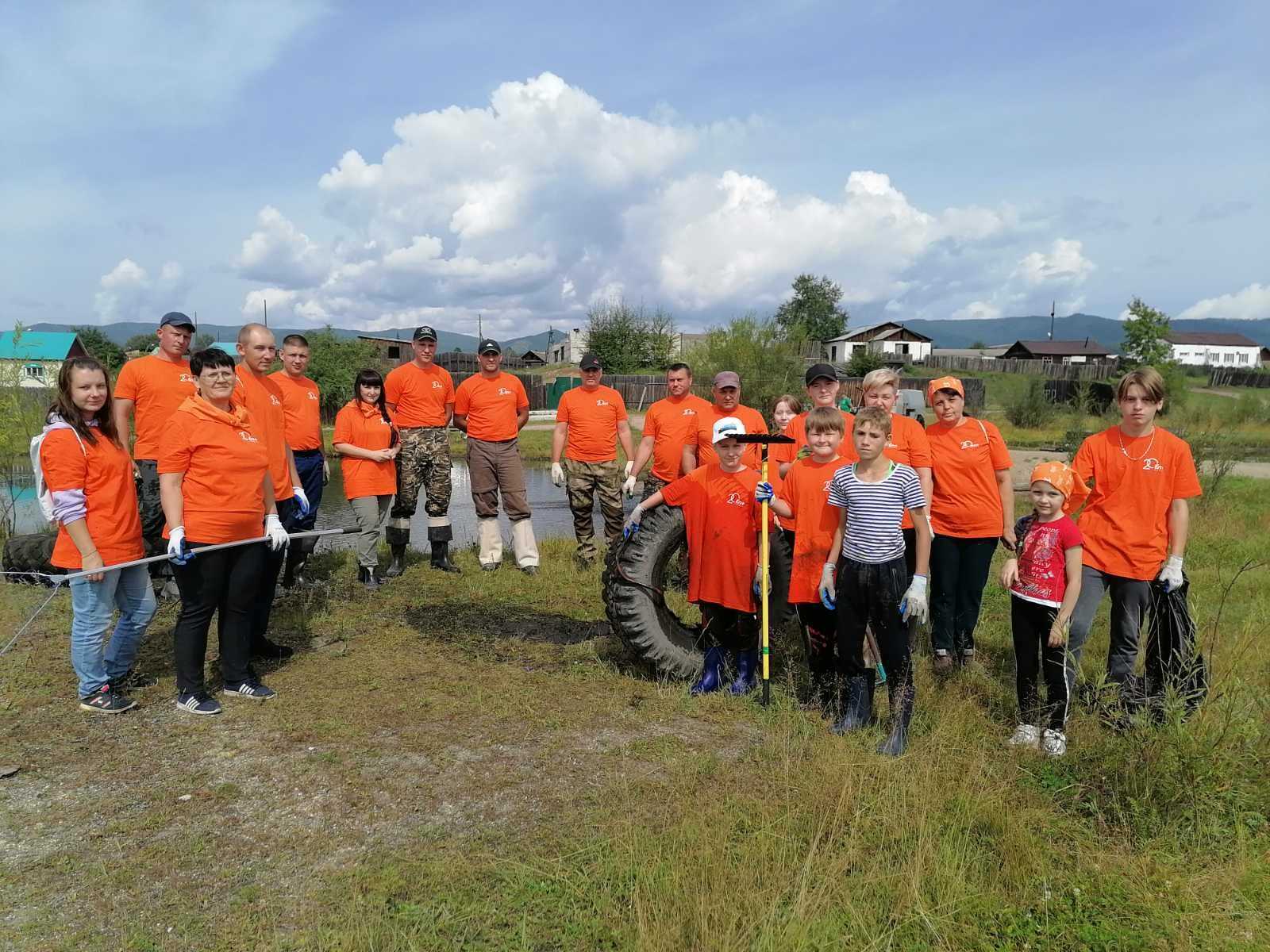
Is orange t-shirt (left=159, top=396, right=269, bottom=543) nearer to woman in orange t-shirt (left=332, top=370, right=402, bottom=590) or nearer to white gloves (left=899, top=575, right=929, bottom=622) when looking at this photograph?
woman in orange t-shirt (left=332, top=370, right=402, bottom=590)

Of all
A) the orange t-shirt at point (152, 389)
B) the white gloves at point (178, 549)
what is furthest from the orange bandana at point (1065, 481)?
the orange t-shirt at point (152, 389)

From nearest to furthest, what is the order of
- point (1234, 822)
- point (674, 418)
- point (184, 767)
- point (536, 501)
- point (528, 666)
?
point (1234, 822) → point (184, 767) → point (528, 666) → point (674, 418) → point (536, 501)

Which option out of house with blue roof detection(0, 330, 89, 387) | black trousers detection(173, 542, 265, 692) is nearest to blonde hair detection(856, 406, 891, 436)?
black trousers detection(173, 542, 265, 692)

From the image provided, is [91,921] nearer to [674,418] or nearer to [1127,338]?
[674,418]

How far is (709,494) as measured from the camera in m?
4.52

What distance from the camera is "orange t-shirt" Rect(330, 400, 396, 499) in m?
6.89

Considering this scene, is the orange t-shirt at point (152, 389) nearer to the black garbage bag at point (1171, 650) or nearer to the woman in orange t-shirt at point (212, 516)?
the woman in orange t-shirt at point (212, 516)

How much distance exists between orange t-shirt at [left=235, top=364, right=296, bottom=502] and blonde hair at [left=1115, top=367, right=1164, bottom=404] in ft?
15.0

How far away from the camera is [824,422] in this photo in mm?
4059

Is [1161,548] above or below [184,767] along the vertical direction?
above

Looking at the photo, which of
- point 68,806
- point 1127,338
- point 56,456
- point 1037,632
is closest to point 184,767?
point 68,806

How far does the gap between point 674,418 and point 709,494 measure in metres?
2.28

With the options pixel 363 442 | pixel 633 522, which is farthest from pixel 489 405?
pixel 633 522

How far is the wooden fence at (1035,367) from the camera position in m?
48.9
